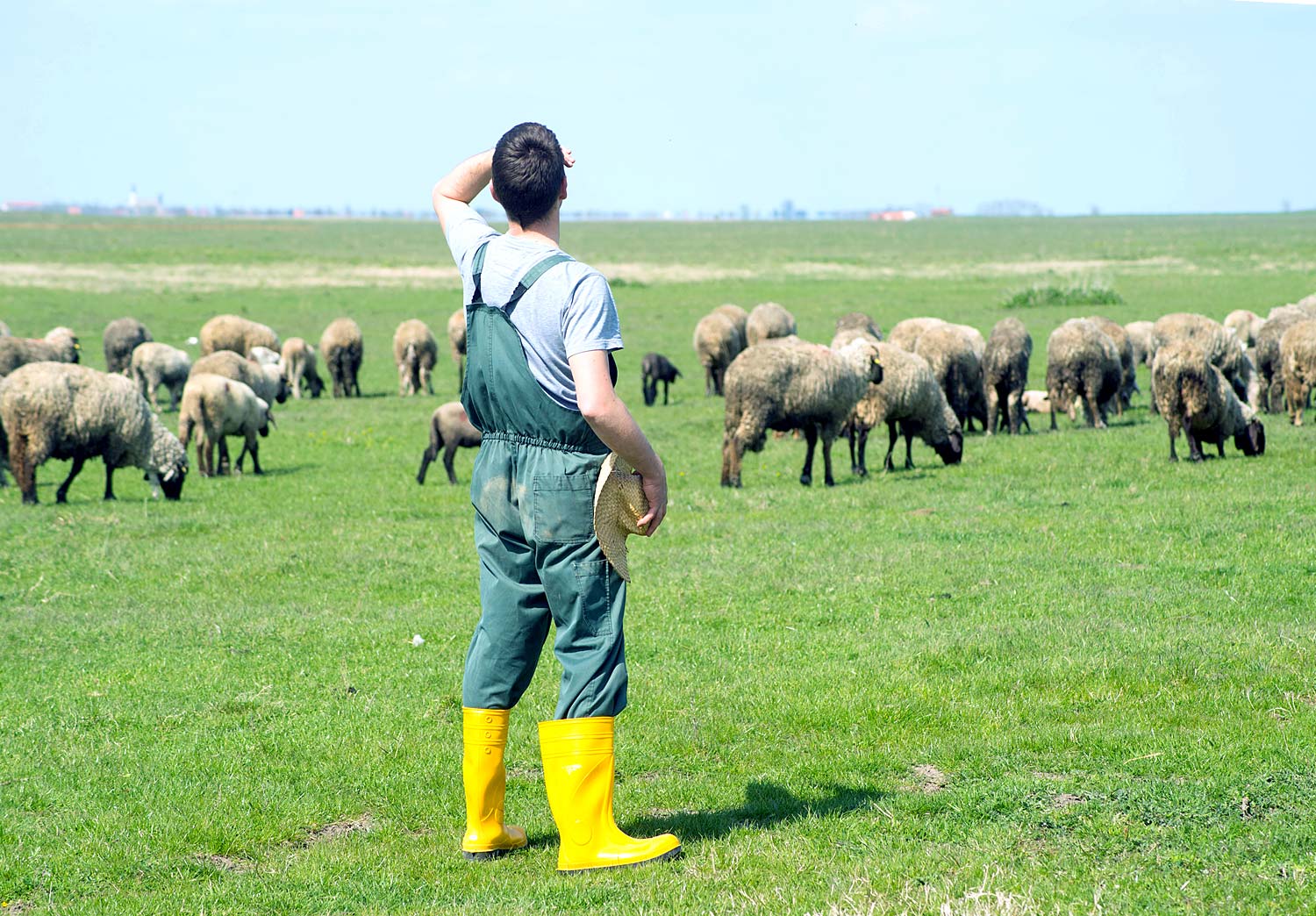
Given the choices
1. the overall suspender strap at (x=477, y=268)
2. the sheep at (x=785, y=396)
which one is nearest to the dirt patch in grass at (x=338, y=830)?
the overall suspender strap at (x=477, y=268)

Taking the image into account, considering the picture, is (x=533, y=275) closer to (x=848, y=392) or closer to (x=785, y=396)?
(x=785, y=396)

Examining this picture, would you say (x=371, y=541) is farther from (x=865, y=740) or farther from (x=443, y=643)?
(x=865, y=740)

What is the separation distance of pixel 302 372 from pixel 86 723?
2375 cm

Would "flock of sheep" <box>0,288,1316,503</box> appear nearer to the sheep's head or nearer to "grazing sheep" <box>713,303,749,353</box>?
the sheep's head

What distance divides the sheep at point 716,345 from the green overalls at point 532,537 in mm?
22437

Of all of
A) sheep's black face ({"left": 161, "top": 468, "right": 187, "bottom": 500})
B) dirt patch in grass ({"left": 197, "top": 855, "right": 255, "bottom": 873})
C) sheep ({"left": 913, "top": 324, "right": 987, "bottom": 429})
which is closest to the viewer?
dirt patch in grass ({"left": 197, "top": 855, "right": 255, "bottom": 873})

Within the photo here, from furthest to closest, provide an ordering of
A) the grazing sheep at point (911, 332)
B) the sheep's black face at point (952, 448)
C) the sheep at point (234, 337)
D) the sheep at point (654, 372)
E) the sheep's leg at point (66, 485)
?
the sheep at point (234, 337) < the sheep at point (654, 372) < the grazing sheep at point (911, 332) < the sheep's black face at point (952, 448) < the sheep's leg at point (66, 485)

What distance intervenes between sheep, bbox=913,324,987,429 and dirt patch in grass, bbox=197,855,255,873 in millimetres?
16253

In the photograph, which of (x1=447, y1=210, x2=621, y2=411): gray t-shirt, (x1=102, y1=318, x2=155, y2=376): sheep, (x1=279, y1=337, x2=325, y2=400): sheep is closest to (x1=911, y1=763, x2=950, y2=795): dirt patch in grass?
(x1=447, y1=210, x2=621, y2=411): gray t-shirt

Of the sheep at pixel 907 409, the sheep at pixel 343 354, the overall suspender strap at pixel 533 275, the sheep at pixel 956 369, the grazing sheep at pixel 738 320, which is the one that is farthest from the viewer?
the sheep at pixel 343 354

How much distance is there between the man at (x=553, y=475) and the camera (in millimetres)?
4758

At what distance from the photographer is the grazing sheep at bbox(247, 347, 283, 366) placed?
27.8 metres

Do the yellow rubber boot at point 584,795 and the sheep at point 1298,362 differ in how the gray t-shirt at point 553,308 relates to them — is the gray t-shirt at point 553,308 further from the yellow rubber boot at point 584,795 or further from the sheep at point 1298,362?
the sheep at point 1298,362

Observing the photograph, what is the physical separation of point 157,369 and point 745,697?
72.5 feet
